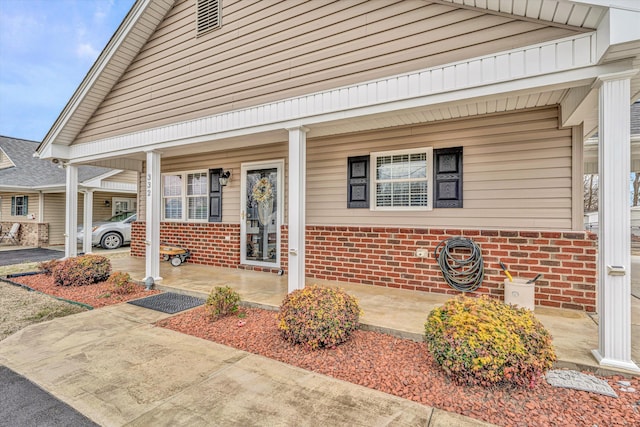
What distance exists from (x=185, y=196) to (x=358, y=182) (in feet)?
15.0

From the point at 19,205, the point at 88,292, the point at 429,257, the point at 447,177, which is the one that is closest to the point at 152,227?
the point at 88,292

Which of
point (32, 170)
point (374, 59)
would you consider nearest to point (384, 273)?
point (374, 59)

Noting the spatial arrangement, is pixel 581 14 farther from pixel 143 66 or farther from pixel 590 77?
pixel 143 66

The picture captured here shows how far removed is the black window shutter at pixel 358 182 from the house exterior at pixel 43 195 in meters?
10.4

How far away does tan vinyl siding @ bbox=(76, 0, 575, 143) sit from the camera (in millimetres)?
3334

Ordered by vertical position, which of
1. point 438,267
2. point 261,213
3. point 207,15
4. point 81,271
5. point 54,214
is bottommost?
point 81,271

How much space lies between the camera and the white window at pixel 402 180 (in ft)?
16.2

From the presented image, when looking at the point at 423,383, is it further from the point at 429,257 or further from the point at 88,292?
the point at 88,292

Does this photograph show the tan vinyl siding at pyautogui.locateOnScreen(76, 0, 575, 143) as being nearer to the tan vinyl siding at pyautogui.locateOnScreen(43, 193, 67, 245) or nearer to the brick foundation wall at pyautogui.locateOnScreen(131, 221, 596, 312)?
the brick foundation wall at pyautogui.locateOnScreen(131, 221, 596, 312)

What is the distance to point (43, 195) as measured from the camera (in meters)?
13.0

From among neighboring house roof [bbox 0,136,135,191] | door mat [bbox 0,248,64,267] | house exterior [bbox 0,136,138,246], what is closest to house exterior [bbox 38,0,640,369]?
door mat [bbox 0,248,64,267]

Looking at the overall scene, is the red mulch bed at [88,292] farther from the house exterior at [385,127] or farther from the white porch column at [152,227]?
the house exterior at [385,127]

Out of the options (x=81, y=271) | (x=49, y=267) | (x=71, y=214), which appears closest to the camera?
(x=81, y=271)

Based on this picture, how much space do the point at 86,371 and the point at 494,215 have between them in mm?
4976
